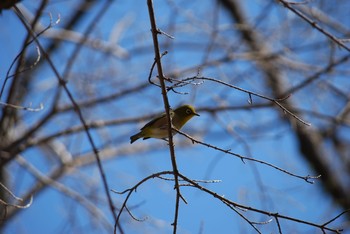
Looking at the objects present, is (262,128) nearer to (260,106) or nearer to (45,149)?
(260,106)

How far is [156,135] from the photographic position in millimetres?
3670

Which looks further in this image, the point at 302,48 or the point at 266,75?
the point at 266,75

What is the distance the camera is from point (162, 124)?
364 centimetres

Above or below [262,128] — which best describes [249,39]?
above

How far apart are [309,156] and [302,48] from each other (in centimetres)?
269

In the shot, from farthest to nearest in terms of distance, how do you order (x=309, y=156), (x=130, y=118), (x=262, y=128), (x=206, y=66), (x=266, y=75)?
1. (x=309, y=156)
2. (x=266, y=75)
3. (x=262, y=128)
4. (x=130, y=118)
5. (x=206, y=66)

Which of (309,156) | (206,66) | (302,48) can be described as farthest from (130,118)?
(309,156)

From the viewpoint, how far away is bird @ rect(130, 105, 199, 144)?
3.62m

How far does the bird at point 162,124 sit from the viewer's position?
143 inches

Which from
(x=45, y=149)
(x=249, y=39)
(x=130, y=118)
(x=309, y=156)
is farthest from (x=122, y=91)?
(x=309, y=156)

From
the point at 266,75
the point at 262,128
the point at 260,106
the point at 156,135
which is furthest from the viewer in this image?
the point at 266,75

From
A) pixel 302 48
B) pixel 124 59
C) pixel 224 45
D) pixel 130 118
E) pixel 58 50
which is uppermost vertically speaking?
pixel 58 50

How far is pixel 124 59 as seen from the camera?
787 centimetres

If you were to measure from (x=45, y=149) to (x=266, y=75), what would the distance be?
3.78 metres
